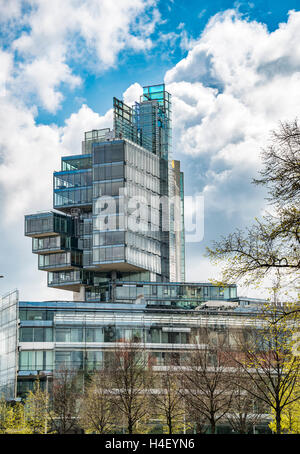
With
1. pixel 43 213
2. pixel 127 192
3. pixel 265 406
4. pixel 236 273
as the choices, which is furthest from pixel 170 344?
pixel 236 273

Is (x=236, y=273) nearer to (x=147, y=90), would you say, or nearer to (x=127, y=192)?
(x=127, y=192)

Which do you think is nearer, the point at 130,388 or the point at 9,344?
the point at 130,388

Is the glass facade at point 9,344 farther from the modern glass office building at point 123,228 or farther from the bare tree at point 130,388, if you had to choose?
the bare tree at point 130,388

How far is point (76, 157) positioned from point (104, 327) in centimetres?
6507

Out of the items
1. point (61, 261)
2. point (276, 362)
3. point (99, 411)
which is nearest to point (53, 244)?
point (61, 261)

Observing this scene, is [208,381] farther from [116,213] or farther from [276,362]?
[116,213]

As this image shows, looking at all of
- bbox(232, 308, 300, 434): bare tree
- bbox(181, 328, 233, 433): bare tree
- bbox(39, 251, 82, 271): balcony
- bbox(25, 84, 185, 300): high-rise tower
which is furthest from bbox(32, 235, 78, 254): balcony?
bbox(181, 328, 233, 433): bare tree

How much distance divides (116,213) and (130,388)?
69.3 meters

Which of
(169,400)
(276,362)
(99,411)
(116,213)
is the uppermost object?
(116,213)

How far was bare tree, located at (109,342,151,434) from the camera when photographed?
61625mm

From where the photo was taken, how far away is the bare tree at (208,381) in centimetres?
5538

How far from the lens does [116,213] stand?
13175 centimetres

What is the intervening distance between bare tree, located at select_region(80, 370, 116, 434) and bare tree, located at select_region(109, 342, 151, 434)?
0.76m

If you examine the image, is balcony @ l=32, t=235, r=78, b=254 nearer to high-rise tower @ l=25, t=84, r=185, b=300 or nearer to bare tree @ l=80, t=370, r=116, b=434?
high-rise tower @ l=25, t=84, r=185, b=300
